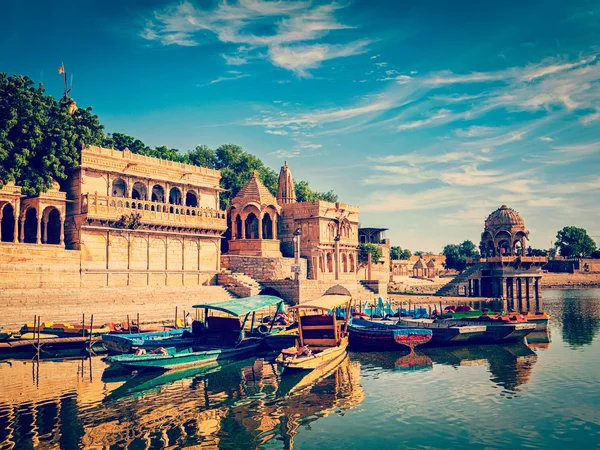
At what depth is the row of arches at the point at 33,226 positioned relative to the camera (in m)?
39.8

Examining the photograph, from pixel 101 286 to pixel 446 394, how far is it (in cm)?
2821

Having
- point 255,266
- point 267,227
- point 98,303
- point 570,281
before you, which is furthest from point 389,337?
point 570,281

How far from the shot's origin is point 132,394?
21094mm

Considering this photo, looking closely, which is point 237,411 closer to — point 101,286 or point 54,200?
point 101,286

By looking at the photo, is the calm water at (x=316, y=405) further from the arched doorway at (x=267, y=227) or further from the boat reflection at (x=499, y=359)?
the arched doorway at (x=267, y=227)

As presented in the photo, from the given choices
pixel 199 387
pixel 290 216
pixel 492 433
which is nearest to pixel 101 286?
pixel 199 387

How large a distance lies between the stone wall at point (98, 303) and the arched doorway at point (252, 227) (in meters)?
13.9

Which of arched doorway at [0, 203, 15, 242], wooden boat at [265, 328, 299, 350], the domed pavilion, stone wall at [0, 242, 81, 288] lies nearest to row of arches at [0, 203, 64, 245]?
arched doorway at [0, 203, 15, 242]

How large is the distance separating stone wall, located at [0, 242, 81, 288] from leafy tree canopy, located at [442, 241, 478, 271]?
328ft

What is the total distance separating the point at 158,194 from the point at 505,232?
47656 mm

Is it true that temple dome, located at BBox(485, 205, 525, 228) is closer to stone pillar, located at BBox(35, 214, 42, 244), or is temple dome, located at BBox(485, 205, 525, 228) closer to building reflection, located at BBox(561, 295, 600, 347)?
building reflection, located at BBox(561, 295, 600, 347)

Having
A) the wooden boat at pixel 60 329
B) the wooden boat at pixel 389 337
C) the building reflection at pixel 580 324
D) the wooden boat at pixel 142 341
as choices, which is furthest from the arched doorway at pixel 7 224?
the building reflection at pixel 580 324

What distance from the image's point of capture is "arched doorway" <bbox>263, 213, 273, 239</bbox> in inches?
2330

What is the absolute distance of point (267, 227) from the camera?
59.7 metres
